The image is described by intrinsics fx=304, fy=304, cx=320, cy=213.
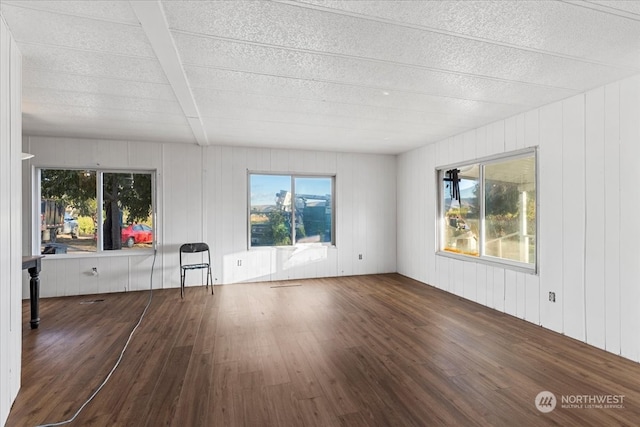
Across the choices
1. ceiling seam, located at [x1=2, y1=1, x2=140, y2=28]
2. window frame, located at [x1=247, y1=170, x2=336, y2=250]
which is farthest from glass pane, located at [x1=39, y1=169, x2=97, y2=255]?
ceiling seam, located at [x1=2, y1=1, x2=140, y2=28]

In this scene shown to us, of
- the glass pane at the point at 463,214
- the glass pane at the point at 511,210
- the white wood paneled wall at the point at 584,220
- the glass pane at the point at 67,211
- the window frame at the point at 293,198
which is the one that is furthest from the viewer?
the window frame at the point at 293,198

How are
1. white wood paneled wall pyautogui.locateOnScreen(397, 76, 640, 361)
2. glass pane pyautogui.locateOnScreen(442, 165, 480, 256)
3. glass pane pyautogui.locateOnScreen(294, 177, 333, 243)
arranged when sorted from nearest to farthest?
white wood paneled wall pyautogui.locateOnScreen(397, 76, 640, 361), glass pane pyautogui.locateOnScreen(442, 165, 480, 256), glass pane pyautogui.locateOnScreen(294, 177, 333, 243)

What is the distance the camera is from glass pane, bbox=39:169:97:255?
15.6 ft

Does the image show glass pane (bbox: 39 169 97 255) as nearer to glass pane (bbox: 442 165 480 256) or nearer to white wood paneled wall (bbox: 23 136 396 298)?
white wood paneled wall (bbox: 23 136 396 298)

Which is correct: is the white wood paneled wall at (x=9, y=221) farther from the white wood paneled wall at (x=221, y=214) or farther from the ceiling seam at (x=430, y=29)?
the white wood paneled wall at (x=221, y=214)

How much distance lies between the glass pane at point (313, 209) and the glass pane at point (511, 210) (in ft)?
9.35

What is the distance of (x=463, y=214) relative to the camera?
187 inches

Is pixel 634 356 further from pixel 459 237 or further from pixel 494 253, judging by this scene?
pixel 459 237

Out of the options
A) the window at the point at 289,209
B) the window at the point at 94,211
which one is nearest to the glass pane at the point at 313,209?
the window at the point at 289,209

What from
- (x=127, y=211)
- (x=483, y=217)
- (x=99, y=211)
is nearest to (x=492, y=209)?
(x=483, y=217)

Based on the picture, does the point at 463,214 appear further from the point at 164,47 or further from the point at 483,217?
the point at 164,47

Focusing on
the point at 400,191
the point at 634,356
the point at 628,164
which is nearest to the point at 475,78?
the point at 628,164

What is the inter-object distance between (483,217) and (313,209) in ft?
9.81

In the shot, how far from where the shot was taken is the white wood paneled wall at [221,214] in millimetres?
4785
